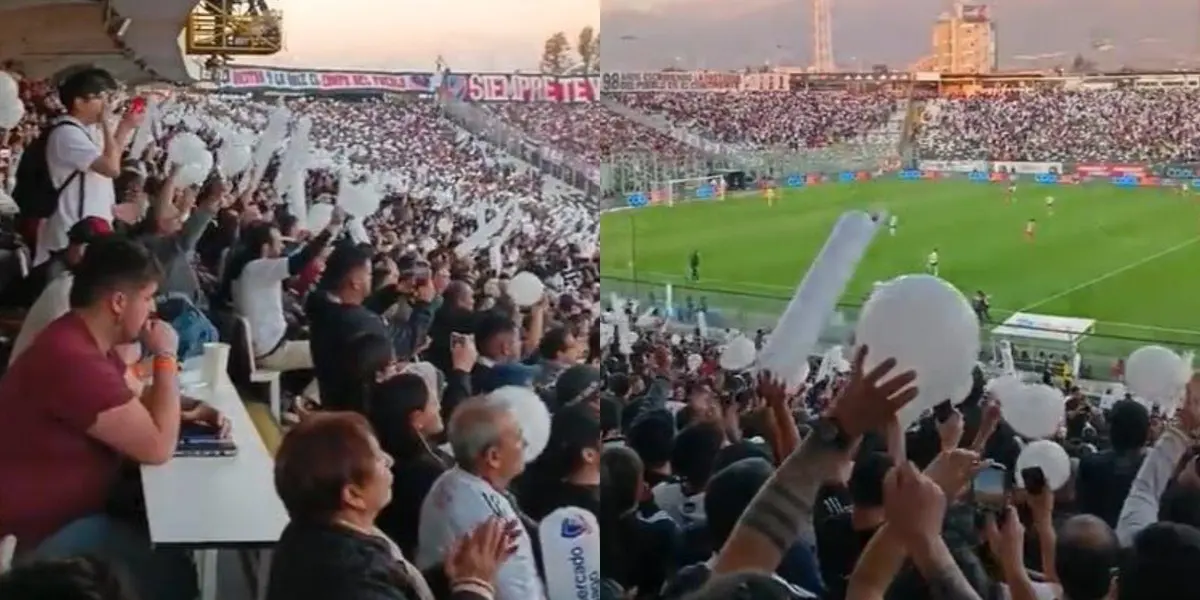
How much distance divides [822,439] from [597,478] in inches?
17.0

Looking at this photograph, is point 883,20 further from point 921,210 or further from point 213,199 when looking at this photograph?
point 213,199

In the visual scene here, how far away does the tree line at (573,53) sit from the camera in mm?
2721

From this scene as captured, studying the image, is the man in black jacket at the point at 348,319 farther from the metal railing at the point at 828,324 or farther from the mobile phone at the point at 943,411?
the mobile phone at the point at 943,411

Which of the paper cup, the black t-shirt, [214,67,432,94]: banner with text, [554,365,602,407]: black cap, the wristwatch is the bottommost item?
the black t-shirt

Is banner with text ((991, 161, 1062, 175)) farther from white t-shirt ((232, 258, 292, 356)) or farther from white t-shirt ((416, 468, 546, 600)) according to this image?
white t-shirt ((232, 258, 292, 356))

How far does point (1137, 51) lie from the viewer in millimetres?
2531

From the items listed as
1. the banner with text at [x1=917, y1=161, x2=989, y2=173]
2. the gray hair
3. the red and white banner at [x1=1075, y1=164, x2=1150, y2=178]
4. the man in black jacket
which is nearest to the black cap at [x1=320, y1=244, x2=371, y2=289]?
the man in black jacket

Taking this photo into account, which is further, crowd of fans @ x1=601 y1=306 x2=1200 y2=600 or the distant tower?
the distant tower

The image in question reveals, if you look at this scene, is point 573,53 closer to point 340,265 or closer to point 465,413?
point 340,265

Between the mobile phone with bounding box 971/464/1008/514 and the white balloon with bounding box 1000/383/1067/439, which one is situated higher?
the white balloon with bounding box 1000/383/1067/439

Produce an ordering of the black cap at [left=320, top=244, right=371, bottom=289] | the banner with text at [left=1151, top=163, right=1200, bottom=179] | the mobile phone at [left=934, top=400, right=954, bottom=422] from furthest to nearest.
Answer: the black cap at [left=320, top=244, right=371, bottom=289] → the mobile phone at [left=934, top=400, right=954, bottom=422] → the banner with text at [left=1151, top=163, right=1200, bottom=179]

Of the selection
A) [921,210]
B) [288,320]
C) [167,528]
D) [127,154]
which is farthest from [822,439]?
[127,154]

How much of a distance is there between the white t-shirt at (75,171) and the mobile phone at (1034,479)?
1704 millimetres

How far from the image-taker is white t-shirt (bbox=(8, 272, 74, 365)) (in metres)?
2.54
